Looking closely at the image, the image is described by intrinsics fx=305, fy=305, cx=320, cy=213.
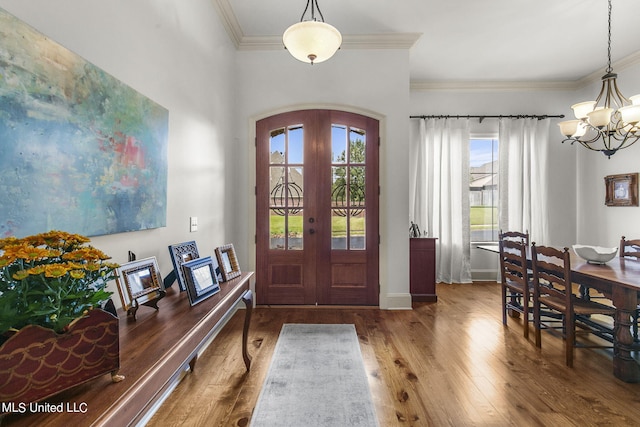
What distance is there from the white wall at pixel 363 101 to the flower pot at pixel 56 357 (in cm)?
296

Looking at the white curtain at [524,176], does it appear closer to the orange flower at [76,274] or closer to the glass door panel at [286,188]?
the glass door panel at [286,188]

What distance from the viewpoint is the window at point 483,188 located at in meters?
5.20

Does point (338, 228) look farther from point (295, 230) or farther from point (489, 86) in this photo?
point (489, 86)

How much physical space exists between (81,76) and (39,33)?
0.21 metres

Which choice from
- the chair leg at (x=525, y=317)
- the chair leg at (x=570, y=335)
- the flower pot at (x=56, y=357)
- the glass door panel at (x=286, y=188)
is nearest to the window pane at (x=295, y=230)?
the glass door panel at (x=286, y=188)

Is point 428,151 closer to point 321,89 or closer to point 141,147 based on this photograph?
point 321,89

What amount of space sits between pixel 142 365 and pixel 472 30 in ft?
14.5

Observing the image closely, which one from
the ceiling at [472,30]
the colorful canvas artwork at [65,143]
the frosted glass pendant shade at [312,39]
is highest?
the ceiling at [472,30]

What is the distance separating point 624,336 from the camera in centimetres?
216

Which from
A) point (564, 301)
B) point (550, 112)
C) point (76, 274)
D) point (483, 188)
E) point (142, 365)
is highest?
point (550, 112)

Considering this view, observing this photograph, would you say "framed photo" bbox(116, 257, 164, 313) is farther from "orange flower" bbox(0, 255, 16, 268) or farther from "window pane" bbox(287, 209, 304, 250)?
"window pane" bbox(287, 209, 304, 250)

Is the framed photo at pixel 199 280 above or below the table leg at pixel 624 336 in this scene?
above

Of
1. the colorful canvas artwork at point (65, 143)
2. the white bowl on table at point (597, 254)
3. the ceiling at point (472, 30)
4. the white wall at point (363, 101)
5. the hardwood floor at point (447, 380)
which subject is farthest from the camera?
the white wall at point (363, 101)

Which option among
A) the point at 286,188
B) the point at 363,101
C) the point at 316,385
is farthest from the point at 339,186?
the point at 316,385
